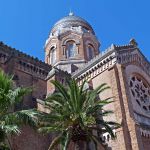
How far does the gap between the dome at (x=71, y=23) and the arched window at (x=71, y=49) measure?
9.00 ft

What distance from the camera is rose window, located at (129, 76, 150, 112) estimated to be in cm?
2779

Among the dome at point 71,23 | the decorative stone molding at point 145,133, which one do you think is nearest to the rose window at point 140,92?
the decorative stone molding at point 145,133

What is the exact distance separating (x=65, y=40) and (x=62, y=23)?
3.15m

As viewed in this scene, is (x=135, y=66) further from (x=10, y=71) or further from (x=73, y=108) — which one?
(x=73, y=108)

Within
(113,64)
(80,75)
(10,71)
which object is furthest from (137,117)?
(10,71)

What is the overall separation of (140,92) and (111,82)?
169 inches

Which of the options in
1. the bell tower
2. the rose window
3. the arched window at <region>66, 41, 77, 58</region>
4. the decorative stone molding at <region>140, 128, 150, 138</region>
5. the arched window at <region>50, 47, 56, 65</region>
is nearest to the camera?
the decorative stone molding at <region>140, 128, 150, 138</region>

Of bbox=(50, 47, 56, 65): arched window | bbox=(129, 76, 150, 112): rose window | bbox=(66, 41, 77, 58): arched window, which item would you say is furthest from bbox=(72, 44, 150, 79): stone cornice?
bbox=(50, 47, 56, 65): arched window

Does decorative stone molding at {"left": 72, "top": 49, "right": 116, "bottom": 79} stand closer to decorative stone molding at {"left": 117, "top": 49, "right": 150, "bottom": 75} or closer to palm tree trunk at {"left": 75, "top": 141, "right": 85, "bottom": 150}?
decorative stone molding at {"left": 117, "top": 49, "right": 150, "bottom": 75}

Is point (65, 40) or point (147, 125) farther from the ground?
point (65, 40)

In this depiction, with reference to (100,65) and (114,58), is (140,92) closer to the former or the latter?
(114,58)

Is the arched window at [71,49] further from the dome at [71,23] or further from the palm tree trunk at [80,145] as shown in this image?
the palm tree trunk at [80,145]

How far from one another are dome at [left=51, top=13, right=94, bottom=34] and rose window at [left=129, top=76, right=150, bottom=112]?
13685 mm

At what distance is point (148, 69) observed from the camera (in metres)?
31.2
